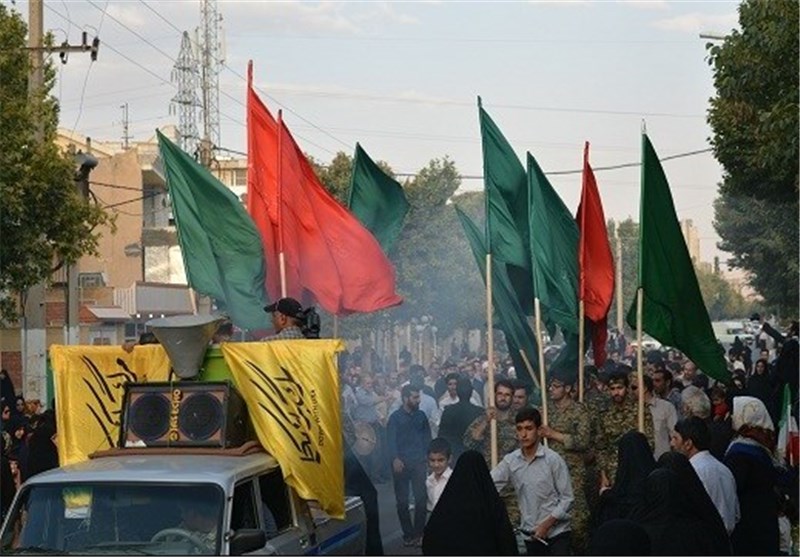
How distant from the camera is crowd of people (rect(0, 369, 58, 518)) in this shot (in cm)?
1427

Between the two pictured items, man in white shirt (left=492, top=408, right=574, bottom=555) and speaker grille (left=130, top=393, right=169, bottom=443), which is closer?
speaker grille (left=130, top=393, right=169, bottom=443)

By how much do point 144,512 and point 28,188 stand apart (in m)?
16.1

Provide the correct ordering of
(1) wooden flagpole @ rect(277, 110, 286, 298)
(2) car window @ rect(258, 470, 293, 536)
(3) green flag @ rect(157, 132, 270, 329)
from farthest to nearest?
(3) green flag @ rect(157, 132, 270, 329) < (1) wooden flagpole @ rect(277, 110, 286, 298) < (2) car window @ rect(258, 470, 293, 536)

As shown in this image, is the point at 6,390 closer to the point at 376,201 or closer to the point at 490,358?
the point at 376,201

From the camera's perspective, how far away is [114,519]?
9.09 m

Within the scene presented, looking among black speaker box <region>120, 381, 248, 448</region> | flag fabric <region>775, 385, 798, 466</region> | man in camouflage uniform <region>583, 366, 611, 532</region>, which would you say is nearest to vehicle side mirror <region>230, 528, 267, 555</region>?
black speaker box <region>120, 381, 248, 448</region>

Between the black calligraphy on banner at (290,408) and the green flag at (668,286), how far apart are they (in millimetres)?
5599

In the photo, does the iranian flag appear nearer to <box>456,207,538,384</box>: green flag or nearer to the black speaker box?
<box>456,207,538,384</box>: green flag

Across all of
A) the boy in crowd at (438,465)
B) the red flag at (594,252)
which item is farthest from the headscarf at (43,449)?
the red flag at (594,252)

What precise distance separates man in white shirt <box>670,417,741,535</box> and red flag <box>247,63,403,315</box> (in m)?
6.23

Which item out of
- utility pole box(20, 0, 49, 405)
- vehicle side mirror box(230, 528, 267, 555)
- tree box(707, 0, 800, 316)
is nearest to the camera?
vehicle side mirror box(230, 528, 267, 555)

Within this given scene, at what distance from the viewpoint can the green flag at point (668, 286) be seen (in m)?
15.5

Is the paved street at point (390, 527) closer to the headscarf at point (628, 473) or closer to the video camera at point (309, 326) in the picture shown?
the video camera at point (309, 326)

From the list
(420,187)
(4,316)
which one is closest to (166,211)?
(420,187)
